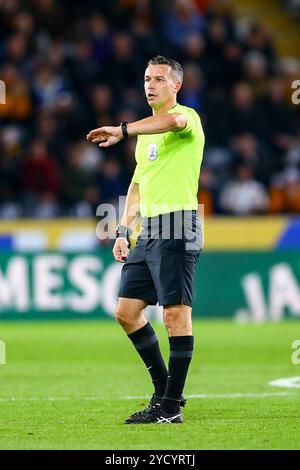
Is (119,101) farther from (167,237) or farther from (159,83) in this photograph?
(167,237)

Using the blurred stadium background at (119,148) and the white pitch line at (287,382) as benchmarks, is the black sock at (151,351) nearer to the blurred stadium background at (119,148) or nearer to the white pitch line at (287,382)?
the white pitch line at (287,382)

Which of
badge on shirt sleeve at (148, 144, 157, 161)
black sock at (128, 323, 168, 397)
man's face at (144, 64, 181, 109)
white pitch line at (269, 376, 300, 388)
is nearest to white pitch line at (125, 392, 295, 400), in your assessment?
white pitch line at (269, 376, 300, 388)

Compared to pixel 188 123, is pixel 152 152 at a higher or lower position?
lower

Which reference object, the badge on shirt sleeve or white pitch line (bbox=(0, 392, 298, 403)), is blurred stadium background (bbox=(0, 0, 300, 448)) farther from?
the badge on shirt sleeve

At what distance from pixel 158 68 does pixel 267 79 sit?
43.8 ft

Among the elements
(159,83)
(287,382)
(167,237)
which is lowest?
(287,382)

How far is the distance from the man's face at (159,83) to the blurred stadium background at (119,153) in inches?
256

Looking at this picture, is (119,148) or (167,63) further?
(119,148)

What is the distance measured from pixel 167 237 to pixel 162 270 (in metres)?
0.23

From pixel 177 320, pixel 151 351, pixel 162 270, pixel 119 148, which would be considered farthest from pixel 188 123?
pixel 119 148

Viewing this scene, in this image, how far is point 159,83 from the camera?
774 centimetres

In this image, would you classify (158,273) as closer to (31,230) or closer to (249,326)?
(249,326)

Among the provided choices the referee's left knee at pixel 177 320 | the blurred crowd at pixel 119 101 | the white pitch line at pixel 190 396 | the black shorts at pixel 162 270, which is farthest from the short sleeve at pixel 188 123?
the blurred crowd at pixel 119 101

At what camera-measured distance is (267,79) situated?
2083 cm
